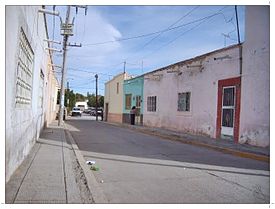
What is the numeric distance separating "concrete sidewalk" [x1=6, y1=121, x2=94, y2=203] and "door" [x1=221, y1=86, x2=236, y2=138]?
7.84 meters

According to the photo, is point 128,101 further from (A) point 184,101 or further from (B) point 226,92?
(B) point 226,92

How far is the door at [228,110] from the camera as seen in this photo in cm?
1453

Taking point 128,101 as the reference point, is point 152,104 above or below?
below

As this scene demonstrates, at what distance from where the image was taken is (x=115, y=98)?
1428 inches

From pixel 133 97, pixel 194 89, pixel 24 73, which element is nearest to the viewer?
pixel 24 73

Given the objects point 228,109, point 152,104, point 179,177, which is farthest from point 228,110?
point 152,104

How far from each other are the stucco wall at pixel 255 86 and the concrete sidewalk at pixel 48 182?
22.9 feet

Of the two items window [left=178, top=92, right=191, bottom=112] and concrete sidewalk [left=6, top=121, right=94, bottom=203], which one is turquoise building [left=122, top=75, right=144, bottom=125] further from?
concrete sidewalk [left=6, top=121, right=94, bottom=203]

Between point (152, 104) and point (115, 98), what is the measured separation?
11.8 metres

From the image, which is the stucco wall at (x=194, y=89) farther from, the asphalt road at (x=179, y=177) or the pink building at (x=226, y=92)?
the asphalt road at (x=179, y=177)

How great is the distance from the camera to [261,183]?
6898 mm

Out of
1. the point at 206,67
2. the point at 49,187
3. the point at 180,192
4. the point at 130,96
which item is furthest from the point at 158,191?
the point at 130,96

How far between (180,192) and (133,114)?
21.9 meters
